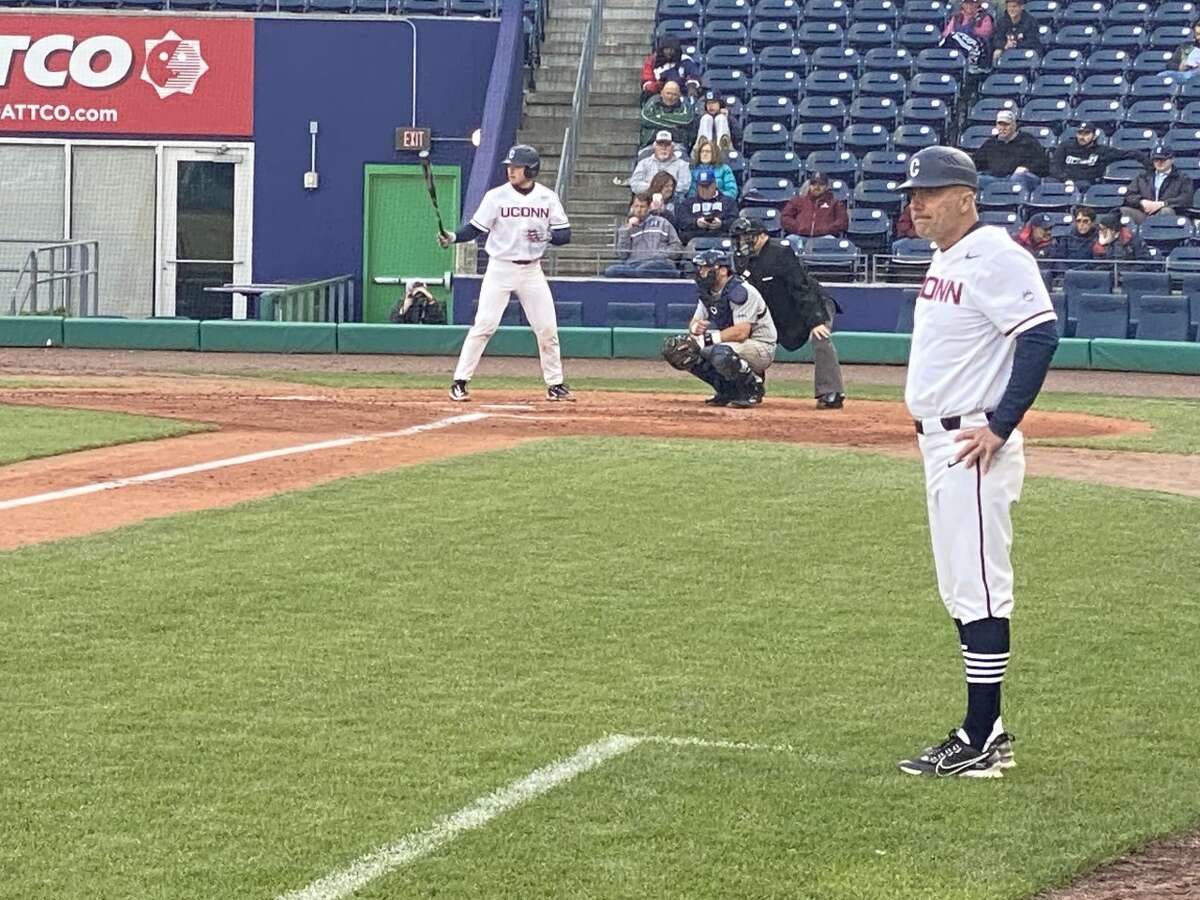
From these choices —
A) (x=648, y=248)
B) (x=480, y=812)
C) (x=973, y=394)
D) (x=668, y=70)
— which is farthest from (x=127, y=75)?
(x=480, y=812)

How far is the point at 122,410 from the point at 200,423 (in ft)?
3.86

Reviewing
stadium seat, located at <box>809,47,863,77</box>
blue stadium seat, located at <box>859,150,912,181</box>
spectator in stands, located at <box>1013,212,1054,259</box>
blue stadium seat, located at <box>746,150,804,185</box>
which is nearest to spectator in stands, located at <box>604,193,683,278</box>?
blue stadium seat, located at <box>746,150,804,185</box>

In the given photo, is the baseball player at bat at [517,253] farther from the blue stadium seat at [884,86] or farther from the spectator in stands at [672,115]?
the blue stadium seat at [884,86]

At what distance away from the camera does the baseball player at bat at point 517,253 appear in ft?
51.9

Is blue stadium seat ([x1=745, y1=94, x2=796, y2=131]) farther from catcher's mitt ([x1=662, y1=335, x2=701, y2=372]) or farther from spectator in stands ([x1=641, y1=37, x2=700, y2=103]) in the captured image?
catcher's mitt ([x1=662, y1=335, x2=701, y2=372])

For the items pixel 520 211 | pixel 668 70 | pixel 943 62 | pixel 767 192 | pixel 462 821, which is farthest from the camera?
pixel 943 62

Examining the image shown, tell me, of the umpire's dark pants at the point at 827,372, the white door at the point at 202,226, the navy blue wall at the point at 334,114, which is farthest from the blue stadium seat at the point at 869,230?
the white door at the point at 202,226

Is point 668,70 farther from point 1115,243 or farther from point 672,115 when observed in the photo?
point 1115,243

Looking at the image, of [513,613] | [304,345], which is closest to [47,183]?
[304,345]

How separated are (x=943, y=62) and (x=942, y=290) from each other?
20.7 metres

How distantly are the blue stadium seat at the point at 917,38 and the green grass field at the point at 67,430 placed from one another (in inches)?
577

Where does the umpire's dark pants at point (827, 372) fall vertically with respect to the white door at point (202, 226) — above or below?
below

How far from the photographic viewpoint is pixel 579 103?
25.7m

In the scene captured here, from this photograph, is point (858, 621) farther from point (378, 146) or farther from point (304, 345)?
point (378, 146)
